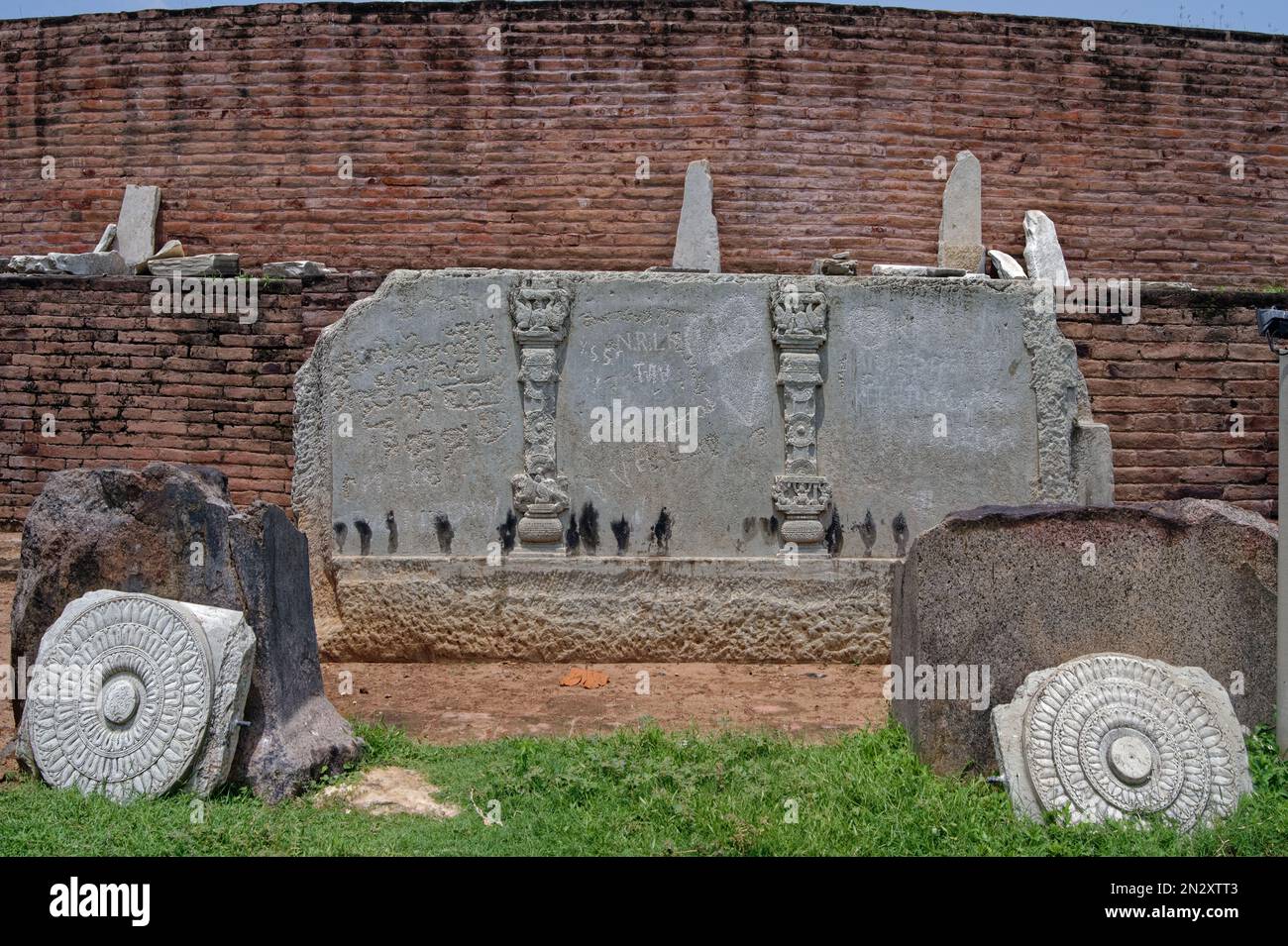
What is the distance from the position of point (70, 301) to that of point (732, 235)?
6.24 meters

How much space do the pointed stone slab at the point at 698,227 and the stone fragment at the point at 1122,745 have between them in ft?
24.4

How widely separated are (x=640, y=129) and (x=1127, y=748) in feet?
29.2

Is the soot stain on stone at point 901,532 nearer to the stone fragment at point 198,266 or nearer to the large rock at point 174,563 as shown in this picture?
the large rock at point 174,563

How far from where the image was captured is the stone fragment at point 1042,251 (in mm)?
11086

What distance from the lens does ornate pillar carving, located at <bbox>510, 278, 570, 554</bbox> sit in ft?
22.1

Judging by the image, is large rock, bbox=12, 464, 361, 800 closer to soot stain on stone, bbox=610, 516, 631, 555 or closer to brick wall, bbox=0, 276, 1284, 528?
soot stain on stone, bbox=610, 516, 631, 555

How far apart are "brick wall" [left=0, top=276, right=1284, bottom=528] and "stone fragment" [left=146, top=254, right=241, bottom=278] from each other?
695mm

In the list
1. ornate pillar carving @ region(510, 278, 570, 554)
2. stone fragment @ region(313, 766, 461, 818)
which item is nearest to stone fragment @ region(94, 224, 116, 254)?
ornate pillar carving @ region(510, 278, 570, 554)

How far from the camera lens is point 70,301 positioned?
845 cm

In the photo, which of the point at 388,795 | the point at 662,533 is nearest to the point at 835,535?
the point at 662,533

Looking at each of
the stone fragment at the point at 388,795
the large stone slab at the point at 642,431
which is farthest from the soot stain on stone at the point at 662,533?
the stone fragment at the point at 388,795

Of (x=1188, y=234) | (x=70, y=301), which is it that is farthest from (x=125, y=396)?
(x=1188, y=234)

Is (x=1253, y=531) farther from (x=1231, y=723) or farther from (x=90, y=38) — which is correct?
(x=90, y=38)

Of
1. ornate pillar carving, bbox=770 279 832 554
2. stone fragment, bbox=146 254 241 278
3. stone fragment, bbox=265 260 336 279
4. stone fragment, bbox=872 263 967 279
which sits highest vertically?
stone fragment, bbox=146 254 241 278
